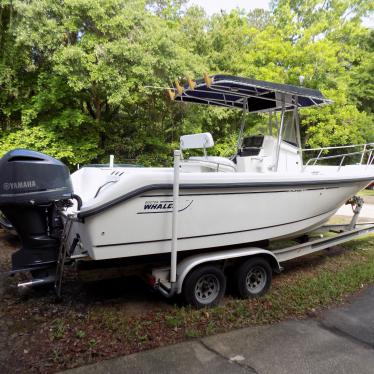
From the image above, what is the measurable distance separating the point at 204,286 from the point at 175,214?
1003 mm

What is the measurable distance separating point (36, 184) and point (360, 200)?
16.8 ft

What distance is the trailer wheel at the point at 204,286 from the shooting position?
354 cm

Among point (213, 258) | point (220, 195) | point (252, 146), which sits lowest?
point (213, 258)

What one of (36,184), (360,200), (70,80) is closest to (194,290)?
(36,184)

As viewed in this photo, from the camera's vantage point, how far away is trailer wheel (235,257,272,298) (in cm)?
391

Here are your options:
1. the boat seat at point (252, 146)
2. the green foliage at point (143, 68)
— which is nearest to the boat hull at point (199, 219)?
the boat seat at point (252, 146)

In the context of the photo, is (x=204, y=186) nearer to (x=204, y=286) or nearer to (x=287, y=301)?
(x=204, y=286)

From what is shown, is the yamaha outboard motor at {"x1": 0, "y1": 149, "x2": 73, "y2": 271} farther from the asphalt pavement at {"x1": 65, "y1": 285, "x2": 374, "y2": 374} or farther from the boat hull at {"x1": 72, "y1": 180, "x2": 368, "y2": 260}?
the asphalt pavement at {"x1": 65, "y1": 285, "x2": 374, "y2": 374}

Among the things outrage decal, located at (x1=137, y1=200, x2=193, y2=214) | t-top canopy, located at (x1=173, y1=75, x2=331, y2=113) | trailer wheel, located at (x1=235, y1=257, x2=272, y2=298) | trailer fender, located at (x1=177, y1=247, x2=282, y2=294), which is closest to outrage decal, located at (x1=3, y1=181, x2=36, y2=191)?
outrage decal, located at (x1=137, y1=200, x2=193, y2=214)

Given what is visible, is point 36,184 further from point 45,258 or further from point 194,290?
point 194,290

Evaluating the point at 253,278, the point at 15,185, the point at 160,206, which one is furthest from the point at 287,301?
the point at 15,185

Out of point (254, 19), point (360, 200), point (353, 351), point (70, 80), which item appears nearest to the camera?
point (353, 351)

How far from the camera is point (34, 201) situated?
312cm

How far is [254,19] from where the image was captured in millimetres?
27812
